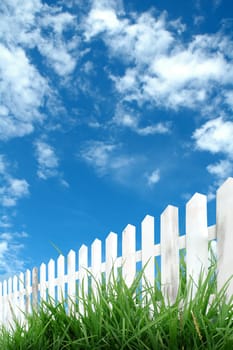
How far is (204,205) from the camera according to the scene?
3895mm

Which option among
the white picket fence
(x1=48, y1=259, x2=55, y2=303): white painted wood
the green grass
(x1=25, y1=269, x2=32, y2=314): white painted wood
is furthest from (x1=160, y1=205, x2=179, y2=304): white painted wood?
(x1=25, y1=269, x2=32, y2=314): white painted wood

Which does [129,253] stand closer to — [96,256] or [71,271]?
[96,256]

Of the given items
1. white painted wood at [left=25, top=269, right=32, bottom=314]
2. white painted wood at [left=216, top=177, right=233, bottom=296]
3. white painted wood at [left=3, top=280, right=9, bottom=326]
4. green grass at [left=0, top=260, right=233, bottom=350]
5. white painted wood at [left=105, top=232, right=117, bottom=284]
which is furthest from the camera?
white painted wood at [left=3, top=280, right=9, bottom=326]

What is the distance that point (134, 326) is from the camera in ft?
9.63

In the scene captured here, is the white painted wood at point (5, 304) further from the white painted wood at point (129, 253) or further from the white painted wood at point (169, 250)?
the white painted wood at point (169, 250)

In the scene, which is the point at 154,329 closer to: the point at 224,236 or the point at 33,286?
the point at 224,236

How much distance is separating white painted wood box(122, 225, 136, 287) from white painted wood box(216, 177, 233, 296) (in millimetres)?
1349

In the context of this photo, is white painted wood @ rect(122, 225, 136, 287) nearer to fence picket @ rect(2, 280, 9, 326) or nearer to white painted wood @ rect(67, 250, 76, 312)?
white painted wood @ rect(67, 250, 76, 312)

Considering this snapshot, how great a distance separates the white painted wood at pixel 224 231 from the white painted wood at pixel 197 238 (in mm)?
170

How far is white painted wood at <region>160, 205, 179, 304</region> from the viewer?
409 cm

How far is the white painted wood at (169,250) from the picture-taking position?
4.09m

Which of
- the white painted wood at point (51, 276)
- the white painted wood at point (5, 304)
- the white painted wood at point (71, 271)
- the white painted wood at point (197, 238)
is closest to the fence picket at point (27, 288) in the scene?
the white painted wood at point (51, 276)

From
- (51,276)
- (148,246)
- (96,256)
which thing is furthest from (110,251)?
A: (51,276)

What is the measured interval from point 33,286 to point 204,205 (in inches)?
182
